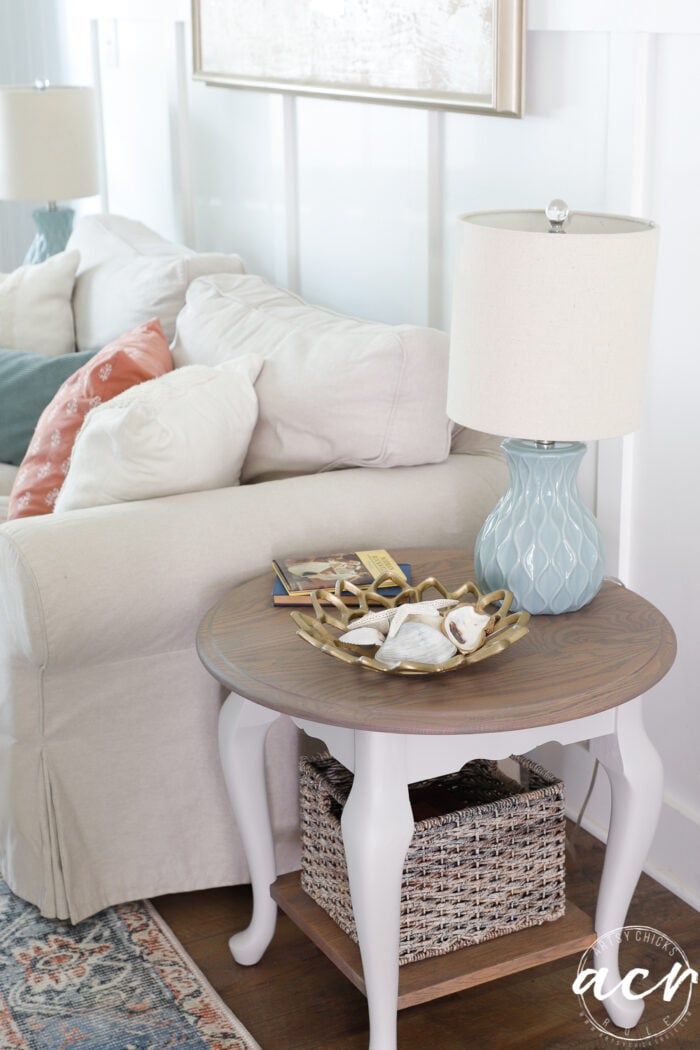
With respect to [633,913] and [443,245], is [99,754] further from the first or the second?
[443,245]

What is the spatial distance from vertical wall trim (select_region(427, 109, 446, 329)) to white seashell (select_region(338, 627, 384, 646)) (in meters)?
1.13

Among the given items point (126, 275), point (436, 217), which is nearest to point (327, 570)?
point (436, 217)

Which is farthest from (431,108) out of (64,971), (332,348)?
(64,971)

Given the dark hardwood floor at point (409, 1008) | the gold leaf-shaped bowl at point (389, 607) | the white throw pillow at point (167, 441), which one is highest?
the white throw pillow at point (167, 441)

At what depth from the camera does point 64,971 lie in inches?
75.3

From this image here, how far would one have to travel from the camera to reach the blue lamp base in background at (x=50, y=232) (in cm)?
390

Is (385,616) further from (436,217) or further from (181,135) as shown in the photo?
(181,135)

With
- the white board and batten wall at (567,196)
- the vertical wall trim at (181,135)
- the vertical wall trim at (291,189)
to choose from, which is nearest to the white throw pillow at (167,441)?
the white board and batten wall at (567,196)

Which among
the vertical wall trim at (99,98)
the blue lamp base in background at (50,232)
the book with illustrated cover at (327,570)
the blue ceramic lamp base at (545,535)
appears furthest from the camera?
the vertical wall trim at (99,98)

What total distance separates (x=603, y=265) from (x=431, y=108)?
3.28ft

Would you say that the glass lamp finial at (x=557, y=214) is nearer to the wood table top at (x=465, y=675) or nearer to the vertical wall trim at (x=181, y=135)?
the wood table top at (x=465, y=675)

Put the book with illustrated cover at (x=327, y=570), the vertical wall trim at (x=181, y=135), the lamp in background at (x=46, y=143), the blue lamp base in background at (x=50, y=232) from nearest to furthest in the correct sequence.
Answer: the book with illustrated cover at (x=327, y=570) → the vertical wall trim at (x=181, y=135) → the lamp in background at (x=46, y=143) → the blue lamp base in background at (x=50, y=232)

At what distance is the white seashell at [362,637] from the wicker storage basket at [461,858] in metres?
0.32

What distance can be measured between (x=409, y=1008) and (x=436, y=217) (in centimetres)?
146
